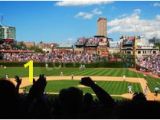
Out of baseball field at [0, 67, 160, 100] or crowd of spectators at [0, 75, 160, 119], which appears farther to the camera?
baseball field at [0, 67, 160, 100]

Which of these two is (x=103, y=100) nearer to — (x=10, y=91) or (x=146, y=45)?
A: (x=10, y=91)

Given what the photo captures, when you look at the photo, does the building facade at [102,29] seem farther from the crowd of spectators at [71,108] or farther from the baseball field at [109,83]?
the crowd of spectators at [71,108]

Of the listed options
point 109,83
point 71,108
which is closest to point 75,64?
point 109,83

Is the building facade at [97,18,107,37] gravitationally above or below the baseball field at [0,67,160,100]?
above

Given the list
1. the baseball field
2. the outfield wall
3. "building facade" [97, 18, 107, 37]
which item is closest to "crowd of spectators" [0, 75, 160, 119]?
the baseball field

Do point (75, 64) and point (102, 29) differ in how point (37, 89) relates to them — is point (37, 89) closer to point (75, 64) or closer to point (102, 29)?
point (75, 64)

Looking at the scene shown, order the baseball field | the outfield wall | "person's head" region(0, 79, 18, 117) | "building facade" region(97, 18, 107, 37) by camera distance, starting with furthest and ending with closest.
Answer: "building facade" region(97, 18, 107, 37), the outfield wall, the baseball field, "person's head" region(0, 79, 18, 117)

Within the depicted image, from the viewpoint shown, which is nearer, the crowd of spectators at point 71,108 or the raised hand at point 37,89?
the crowd of spectators at point 71,108

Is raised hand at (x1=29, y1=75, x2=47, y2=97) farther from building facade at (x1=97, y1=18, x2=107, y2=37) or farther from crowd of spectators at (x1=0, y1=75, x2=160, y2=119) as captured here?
building facade at (x1=97, y1=18, x2=107, y2=37)

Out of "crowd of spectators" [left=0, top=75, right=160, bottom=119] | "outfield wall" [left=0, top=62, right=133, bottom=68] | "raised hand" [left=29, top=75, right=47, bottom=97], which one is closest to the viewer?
"crowd of spectators" [left=0, top=75, right=160, bottom=119]

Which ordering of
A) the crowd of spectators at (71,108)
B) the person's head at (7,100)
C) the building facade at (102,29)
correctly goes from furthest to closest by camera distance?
the building facade at (102,29), the person's head at (7,100), the crowd of spectators at (71,108)

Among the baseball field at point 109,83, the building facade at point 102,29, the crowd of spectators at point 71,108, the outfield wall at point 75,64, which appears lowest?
the baseball field at point 109,83

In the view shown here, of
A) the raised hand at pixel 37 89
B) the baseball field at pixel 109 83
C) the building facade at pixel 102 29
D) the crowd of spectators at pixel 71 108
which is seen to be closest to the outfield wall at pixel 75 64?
the baseball field at pixel 109 83

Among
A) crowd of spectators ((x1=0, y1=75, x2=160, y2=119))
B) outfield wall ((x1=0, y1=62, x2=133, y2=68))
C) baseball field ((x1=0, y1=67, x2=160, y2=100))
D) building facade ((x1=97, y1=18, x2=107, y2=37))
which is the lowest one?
baseball field ((x1=0, y1=67, x2=160, y2=100))
